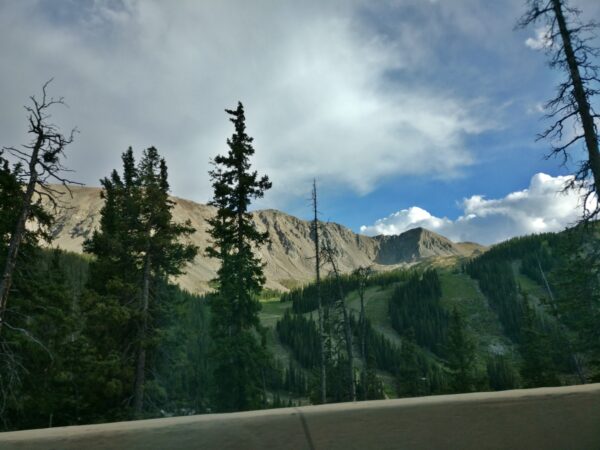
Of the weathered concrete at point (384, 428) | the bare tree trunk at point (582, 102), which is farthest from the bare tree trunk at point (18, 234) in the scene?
the bare tree trunk at point (582, 102)

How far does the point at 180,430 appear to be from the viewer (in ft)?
7.58

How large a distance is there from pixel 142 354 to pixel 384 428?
64.8 feet

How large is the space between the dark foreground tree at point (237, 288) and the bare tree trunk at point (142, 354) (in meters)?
3.35

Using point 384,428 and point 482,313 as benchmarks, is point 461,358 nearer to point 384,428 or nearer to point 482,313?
point 384,428

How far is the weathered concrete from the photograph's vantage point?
7.40 feet

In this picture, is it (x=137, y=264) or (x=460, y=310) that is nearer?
(x=137, y=264)

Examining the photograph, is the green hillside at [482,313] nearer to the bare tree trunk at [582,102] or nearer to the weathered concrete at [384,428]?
the bare tree trunk at [582,102]

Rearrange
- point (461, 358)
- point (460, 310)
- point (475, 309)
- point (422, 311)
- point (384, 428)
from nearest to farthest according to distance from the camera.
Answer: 1. point (384, 428)
2. point (461, 358)
3. point (460, 310)
4. point (422, 311)
5. point (475, 309)

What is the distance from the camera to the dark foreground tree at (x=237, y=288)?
2162cm

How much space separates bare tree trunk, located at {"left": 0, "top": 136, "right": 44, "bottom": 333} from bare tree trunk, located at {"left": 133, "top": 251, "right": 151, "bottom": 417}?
7.92 meters

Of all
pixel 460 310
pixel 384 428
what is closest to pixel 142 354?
pixel 384 428

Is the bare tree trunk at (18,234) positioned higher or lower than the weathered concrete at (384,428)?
higher

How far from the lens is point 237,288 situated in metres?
22.5

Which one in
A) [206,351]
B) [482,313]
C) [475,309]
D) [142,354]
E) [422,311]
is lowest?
[206,351]
